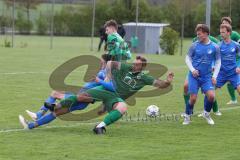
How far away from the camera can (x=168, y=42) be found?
42812mm

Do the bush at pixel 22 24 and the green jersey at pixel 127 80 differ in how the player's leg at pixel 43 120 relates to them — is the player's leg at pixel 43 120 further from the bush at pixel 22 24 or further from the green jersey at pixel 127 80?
the bush at pixel 22 24

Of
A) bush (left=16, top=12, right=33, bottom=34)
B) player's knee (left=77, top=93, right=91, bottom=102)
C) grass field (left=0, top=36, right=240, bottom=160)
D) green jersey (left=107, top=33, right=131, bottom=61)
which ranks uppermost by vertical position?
green jersey (left=107, top=33, right=131, bottom=61)

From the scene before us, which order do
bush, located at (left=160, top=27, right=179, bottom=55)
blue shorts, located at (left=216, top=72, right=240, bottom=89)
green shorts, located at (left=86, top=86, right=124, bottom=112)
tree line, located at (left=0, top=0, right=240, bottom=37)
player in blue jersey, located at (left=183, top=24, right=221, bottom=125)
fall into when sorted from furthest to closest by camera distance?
tree line, located at (left=0, top=0, right=240, bottom=37) → bush, located at (left=160, top=27, right=179, bottom=55) → blue shorts, located at (left=216, top=72, right=240, bottom=89) → player in blue jersey, located at (left=183, top=24, right=221, bottom=125) → green shorts, located at (left=86, top=86, right=124, bottom=112)

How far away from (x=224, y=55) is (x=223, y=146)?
4.56m

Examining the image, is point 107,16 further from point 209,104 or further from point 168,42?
point 209,104

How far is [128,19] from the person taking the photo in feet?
193

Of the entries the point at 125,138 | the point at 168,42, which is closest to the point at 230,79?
the point at 125,138

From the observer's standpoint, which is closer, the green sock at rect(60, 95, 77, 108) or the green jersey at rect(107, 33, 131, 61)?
the green sock at rect(60, 95, 77, 108)

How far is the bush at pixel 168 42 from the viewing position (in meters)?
41.7

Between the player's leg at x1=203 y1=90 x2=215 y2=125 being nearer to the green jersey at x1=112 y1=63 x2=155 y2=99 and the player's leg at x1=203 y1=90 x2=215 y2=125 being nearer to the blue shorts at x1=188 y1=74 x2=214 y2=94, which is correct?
the blue shorts at x1=188 y1=74 x2=214 y2=94

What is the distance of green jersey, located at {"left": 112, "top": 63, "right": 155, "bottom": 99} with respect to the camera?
11328 millimetres

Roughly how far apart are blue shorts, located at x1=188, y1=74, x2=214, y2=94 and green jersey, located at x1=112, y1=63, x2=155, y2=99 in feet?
3.56

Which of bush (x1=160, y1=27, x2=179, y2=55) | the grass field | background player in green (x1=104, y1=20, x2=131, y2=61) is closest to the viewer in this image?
the grass field

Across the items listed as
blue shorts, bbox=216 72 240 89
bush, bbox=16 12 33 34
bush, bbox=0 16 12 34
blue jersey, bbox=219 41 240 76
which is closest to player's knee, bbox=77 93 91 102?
blue jersey, bbox=219 41 240 76
